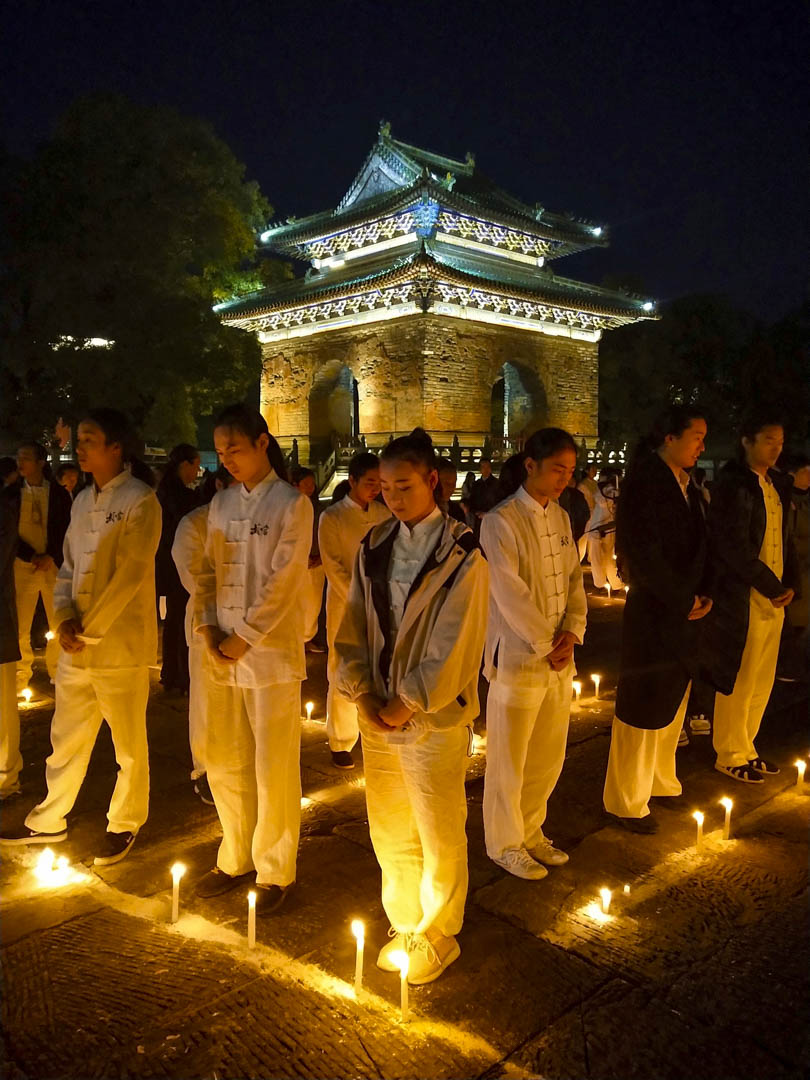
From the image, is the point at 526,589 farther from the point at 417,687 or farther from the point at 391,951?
the point at 391,951

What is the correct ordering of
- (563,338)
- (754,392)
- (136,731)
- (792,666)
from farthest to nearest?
1. (754,392)
2. (563,338)
3. (792,666)
4. (136,731)

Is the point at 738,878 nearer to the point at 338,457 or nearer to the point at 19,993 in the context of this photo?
the point at 19,993

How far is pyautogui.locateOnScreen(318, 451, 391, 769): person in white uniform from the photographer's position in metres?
4.79

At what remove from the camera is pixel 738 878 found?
3467mm

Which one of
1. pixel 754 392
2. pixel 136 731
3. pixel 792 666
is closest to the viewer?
pixel 136 731

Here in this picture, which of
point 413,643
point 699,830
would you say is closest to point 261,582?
point 413,643

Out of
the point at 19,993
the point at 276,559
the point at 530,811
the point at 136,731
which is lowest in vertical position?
the point at 19,993

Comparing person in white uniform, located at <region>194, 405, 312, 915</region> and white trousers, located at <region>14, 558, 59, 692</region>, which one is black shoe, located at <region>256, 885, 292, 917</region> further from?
white trousers, located at <region>14, 558, 59, 692</region>

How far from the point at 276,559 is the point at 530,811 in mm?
1666

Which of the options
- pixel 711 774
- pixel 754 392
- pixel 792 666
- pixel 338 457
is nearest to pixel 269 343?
pixel 338 457

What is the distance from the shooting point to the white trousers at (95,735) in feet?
11.9

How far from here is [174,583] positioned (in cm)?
648

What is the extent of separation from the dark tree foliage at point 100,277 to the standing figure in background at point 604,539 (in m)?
11.5

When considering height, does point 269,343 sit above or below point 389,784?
above
